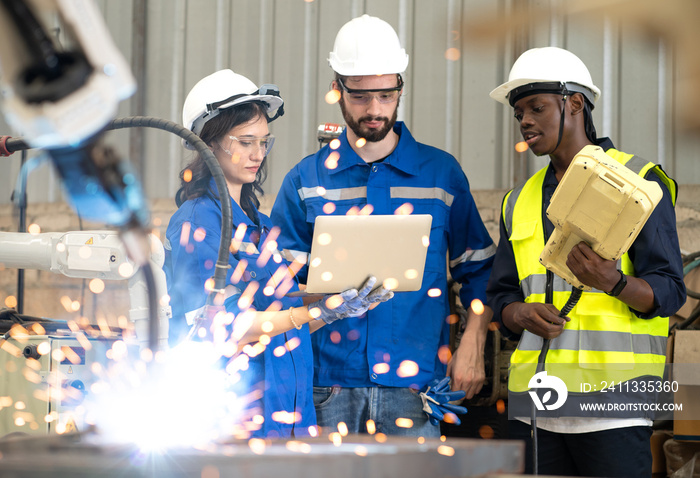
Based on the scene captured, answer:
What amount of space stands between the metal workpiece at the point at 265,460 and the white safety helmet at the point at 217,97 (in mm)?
1507

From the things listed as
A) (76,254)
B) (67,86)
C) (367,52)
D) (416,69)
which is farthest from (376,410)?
(416,69)

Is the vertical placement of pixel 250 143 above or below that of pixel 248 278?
above

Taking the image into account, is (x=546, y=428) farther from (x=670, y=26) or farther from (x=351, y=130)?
(x=670, y=26)

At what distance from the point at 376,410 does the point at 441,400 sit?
0.22 meters

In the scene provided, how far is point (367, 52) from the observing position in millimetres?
2531

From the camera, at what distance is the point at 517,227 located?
7.69 feet

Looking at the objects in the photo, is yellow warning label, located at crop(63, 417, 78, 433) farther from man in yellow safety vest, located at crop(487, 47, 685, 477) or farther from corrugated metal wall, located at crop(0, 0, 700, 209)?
corrugated metal wall, located at crop(0, 0, 700, 209)

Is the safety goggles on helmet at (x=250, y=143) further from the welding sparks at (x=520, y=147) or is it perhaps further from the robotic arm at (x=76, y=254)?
the welding sparks at (x=520, y=147)

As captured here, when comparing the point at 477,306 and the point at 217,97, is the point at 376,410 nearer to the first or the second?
the point at 477,306

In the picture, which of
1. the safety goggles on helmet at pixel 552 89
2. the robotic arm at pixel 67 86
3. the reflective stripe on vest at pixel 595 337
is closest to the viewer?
the robotic arm at pixel 67 86

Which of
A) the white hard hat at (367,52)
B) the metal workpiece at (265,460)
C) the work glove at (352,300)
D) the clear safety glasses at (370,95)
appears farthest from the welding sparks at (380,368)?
the metal workpiece at (265,460)

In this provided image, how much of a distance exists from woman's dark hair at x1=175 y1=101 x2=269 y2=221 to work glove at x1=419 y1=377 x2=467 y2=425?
810mm

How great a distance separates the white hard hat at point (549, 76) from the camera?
92.4 inches

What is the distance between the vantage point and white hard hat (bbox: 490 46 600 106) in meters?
2.35
